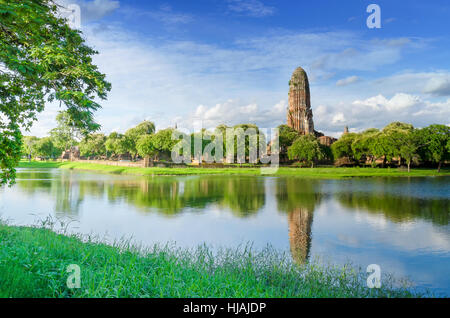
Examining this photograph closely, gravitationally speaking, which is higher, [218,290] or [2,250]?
[2,250]

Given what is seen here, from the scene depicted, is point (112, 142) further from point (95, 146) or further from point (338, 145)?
point (338, 145)

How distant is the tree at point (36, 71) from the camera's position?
8929 mm

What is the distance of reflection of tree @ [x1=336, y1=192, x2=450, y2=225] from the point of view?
62.0 ft

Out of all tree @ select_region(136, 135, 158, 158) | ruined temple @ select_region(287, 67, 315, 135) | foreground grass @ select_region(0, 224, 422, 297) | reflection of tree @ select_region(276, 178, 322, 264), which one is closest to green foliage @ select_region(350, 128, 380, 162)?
ruined temple @ select_region(287, 67, 315, 135)

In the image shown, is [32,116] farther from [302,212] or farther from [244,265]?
[302,212]

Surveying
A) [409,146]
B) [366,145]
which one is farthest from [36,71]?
[366,145]

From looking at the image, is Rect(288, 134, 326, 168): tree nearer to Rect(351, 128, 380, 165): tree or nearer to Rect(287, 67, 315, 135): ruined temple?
Rect(351, 128, 380, 165): tree

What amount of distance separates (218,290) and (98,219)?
13519 millimetres

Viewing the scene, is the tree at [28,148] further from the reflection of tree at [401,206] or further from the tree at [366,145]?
the tree at [366,145]

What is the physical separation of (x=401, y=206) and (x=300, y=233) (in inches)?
466

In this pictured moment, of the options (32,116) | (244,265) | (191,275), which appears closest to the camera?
(191,275)

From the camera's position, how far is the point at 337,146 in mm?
86062

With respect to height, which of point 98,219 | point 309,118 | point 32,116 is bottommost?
point 98,219

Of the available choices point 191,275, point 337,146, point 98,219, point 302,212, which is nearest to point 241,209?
point 302,212
